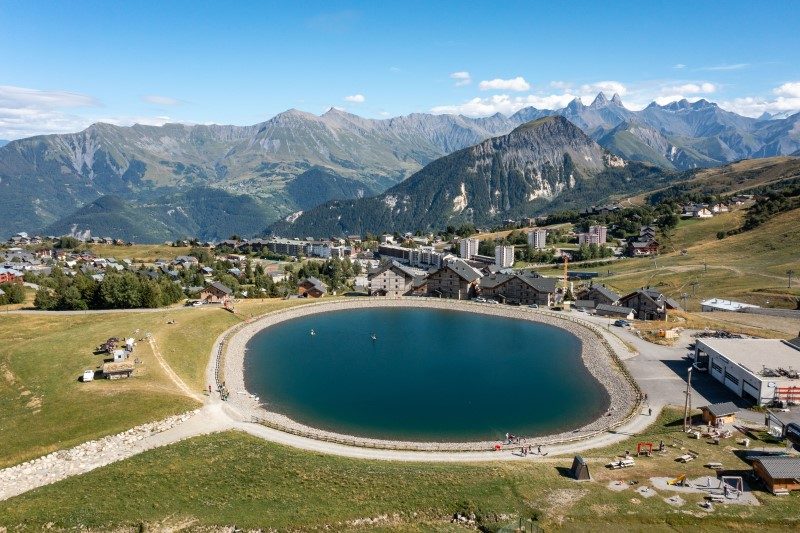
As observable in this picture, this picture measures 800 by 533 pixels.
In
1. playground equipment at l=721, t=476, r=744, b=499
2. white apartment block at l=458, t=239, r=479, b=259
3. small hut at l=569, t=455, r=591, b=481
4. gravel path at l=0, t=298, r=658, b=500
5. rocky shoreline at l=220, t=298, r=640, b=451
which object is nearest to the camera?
playground equipment at l=721, t=476, r=744, b=499

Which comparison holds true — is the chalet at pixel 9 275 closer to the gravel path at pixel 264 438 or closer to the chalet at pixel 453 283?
the gravel path at pixel 264 438

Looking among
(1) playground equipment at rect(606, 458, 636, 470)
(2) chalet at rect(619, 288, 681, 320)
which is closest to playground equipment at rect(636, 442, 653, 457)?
(1) playground equipment at rect(606, 458, 636, 470)

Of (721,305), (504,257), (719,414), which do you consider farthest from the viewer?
(504,257)

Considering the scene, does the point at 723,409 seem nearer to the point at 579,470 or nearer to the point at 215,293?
the point at 579,470

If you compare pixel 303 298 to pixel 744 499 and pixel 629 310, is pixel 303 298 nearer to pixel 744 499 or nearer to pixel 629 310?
pixel 629 310

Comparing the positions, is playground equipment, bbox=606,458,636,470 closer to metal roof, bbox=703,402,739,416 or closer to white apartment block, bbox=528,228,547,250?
metal roof, bbox=703,402,739,416

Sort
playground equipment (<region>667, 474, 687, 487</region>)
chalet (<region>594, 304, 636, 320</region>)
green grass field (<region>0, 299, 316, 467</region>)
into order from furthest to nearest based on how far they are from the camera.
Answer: chalet (<region>594, 304, 636, 320</region>) < green grass field (<region>0, 299, 316, 467</region>) < playground equipment (<region>667, 474, 687, 487</region>)

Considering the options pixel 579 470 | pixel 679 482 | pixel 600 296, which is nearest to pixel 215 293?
pixel 600 296
